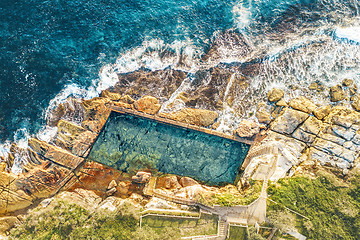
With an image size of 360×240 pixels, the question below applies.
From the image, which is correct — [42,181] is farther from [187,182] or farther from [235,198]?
[235,198]

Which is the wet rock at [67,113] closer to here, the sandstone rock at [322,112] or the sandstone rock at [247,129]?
the sandstone rock at [247,129]

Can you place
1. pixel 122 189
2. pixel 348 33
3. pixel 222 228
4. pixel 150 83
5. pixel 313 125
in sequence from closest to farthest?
pixel 222 228, pixel 313 125, pixel 122 189, pixel 348 33, pixel 150 83

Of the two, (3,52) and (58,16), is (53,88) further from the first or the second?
(58,16)

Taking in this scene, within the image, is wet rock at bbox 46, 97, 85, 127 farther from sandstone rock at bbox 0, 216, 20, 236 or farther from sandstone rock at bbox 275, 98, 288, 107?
sandstone rock at bbox 275, 98, 288, 107

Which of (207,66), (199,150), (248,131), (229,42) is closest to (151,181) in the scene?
(199,150)

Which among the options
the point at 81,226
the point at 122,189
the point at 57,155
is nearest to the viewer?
the point at 81,226

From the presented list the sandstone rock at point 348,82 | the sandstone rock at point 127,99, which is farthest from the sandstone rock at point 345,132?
the sandstone rock at point 127,99

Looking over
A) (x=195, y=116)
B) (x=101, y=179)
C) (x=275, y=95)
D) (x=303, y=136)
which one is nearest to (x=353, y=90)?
(x=303, y=136)
